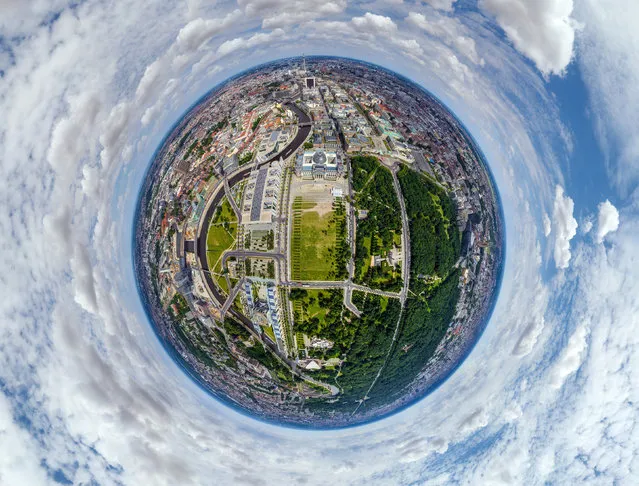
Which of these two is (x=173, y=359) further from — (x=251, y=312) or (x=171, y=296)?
(x=251, y=312)

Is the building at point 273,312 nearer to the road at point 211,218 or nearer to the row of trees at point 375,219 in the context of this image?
the road at point 211,218

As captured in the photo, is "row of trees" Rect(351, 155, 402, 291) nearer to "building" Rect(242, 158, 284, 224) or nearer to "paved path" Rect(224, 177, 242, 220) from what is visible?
"building" Rect(242, 158, 284, 224)

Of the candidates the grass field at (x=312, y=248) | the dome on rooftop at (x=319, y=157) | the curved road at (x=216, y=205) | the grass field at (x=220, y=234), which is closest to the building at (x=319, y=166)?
the dome on rooftop at (x=319, y=157)

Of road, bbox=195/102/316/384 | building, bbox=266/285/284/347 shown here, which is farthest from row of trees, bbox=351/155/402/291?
building, bbox=266/285/284/347

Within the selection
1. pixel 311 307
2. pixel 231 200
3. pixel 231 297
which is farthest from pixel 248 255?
pixel 311 307

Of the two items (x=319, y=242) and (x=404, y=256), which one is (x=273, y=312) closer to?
(x=319, y=242)

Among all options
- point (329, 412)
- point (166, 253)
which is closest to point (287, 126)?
point (166, 253)
